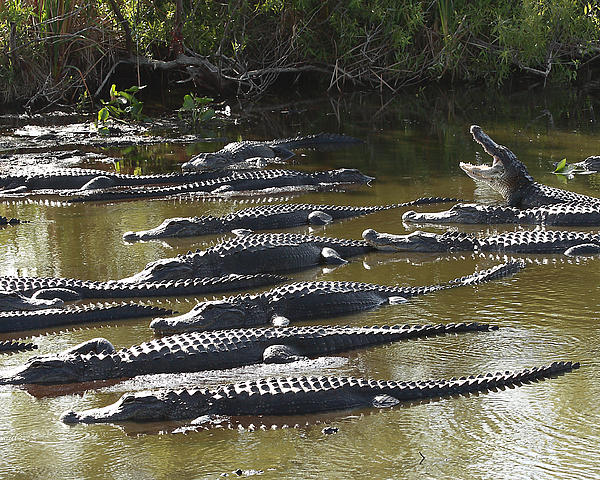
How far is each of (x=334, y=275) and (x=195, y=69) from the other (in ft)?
34.9

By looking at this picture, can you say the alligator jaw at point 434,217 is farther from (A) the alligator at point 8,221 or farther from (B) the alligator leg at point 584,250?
(A) the alligator at point 8,221

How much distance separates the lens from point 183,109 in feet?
47.4

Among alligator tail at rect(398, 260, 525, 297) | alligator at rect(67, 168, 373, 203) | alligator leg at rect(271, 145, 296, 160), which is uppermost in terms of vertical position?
alligator leg at rect(271, 145, 296, 160)

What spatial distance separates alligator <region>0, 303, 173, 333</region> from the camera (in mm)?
5855

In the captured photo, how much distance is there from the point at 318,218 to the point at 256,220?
525 mm

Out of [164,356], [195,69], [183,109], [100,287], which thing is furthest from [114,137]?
[164,356]

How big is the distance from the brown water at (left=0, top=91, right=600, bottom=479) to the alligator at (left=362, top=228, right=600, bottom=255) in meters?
0.14

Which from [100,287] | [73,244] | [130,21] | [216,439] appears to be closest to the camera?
[216,439]

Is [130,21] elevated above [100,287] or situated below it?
above

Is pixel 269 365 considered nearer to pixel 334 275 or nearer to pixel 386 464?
pixel 386 464

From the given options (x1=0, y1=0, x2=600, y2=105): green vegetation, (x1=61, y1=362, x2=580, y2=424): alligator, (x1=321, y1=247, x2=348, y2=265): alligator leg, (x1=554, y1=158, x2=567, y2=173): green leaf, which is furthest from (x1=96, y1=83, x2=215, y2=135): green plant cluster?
(x1=61, y1=362, x2=580, y2=424): alligator

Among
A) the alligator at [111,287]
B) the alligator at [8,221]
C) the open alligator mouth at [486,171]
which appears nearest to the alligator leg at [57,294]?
the alligator at [111,287]

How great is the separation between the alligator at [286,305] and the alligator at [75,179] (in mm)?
4667

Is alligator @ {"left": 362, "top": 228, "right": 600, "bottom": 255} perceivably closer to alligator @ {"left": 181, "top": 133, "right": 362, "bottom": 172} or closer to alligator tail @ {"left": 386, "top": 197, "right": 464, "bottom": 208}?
alligator tail @ {"left": 386, "top": 197, "right": 464, "bottom": 208}
